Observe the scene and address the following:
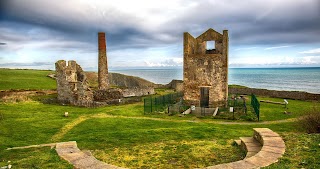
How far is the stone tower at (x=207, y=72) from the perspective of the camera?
86.3ft

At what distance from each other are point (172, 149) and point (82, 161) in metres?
3.63

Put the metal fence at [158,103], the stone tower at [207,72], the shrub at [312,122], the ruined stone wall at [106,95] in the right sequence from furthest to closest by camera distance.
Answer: the ruined stone wall at [106,95] → the stone tower at [207,72] → the metal fence at [158,103] → the shrub at [312,122]

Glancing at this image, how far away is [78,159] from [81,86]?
21.2 metres

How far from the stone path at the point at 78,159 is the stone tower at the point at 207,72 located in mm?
20374

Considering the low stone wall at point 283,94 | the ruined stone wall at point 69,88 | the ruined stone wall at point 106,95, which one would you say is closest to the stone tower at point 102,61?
the ruined stone wall at point 106,95

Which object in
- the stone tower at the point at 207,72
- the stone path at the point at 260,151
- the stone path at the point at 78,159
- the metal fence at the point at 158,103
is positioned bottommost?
the metal fence at the point at 158,103

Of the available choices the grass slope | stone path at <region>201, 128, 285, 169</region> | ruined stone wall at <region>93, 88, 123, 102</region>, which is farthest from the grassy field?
ruined stone wall at <region>93, 88, 123, 102</region>

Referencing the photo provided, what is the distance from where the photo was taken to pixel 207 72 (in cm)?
2670

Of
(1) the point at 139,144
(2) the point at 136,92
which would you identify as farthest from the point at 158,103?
(1) the point at 139,144

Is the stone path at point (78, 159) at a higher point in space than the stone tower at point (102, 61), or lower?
lower

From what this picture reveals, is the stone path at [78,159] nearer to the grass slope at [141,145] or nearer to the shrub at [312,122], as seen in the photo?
the grass slope at [141,145]

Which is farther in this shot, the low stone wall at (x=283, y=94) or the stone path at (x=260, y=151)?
the low stone wall at (x=283, y=94)

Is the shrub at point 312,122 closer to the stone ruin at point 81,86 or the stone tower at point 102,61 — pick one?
the stone ruin at point 81,86

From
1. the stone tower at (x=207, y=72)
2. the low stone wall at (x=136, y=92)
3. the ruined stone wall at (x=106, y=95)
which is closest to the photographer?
the stone tower at (x=207, y=72)
